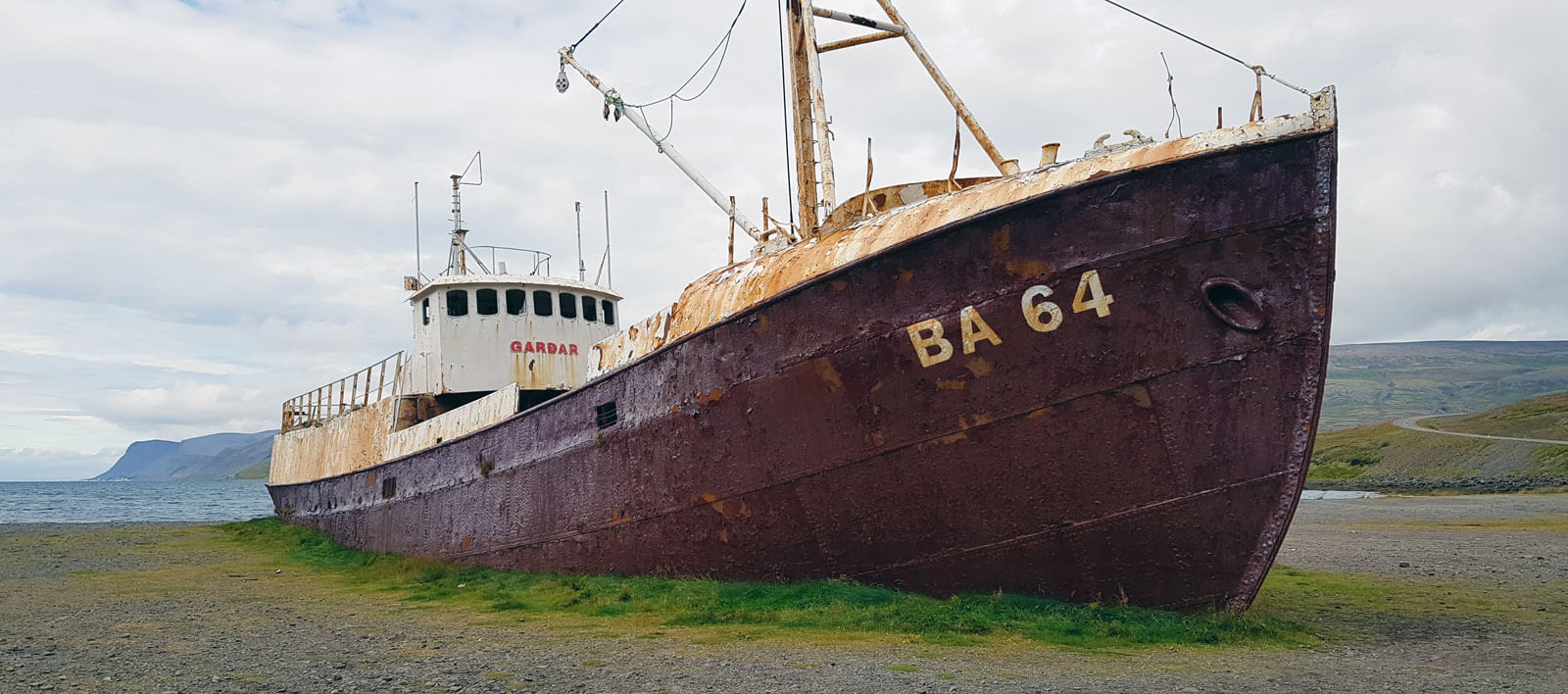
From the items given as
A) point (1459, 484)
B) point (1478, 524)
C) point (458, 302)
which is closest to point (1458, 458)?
point (1459, 484)

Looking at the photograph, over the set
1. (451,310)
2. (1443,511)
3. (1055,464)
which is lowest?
(1443,511)

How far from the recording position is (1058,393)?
6.83m

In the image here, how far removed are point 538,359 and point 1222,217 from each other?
10298mm

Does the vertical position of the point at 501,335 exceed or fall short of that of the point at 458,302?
it falls short

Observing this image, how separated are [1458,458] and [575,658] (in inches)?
1481

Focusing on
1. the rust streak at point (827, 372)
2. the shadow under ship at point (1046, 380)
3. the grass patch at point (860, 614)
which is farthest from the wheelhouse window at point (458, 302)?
the rust streak at point (827, 372)

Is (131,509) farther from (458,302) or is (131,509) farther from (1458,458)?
(1458,458)

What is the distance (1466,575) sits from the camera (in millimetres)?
10172

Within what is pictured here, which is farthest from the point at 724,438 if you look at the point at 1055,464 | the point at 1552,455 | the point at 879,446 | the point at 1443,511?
the point at 1552,455

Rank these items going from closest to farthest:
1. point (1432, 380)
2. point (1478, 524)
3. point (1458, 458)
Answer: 1. point (1478, 524)
2. point (1458, 458)
3. point (1432, 380)

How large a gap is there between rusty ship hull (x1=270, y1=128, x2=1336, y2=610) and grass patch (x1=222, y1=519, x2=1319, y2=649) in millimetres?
186

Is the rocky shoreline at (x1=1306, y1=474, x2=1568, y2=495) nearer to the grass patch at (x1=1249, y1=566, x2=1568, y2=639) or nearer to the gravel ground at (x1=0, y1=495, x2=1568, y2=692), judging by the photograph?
the gravel ground at (x1=0, y1=495, x2=1568, y2=692)

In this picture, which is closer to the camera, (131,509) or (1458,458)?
(1458,458)

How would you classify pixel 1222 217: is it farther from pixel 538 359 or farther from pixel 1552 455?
pixel 1552 455
